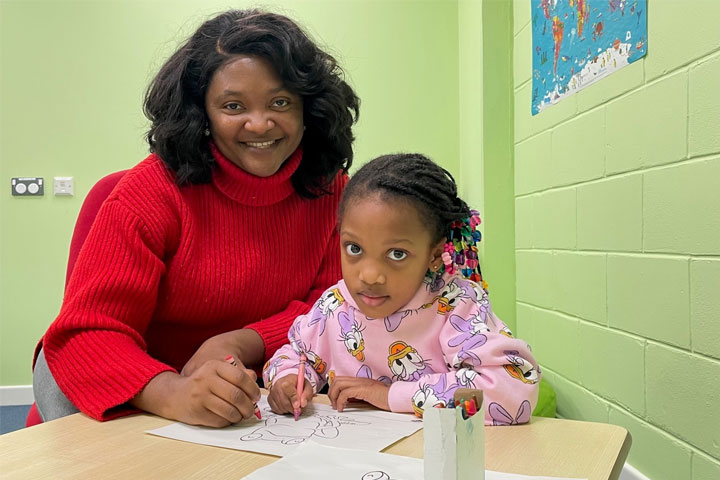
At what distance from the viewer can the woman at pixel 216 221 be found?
1.09 meters

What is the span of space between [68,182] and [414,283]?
299 centimetres

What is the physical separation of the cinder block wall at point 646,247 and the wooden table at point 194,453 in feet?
2.00

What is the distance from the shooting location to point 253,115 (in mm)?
1280

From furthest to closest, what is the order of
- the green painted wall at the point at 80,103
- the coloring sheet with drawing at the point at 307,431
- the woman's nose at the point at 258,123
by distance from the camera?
the green painted wall at the point at 80,103
the woman's nose at the point at 258,123
the coloring sheet with drawing at the point at 307,431

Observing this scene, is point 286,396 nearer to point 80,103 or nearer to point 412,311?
point 412,311

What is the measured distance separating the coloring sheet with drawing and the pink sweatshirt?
0.05 meters

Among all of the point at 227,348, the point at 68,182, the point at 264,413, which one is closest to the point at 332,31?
the point at 68,182

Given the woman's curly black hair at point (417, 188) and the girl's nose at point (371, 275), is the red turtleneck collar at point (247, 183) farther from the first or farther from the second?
the girl's nose at point (371, 275)

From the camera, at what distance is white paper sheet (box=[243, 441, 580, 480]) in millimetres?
694

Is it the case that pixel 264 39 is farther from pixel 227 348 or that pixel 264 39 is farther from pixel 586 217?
pixel 586 217

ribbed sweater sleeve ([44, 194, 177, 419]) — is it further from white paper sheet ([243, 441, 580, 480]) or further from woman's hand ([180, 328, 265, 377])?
white paper sheet ([243, 441, 580, 480])

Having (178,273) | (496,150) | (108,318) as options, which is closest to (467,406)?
(108,318)

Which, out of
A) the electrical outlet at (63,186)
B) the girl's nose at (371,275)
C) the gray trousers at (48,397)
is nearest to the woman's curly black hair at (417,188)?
the girl's nose at (371,275)

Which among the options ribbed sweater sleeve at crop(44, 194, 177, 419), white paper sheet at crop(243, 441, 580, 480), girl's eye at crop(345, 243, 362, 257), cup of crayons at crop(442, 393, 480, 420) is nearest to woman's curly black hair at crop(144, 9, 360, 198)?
ribbed sweater sleeve at crop(44, 194, 177, 419)
